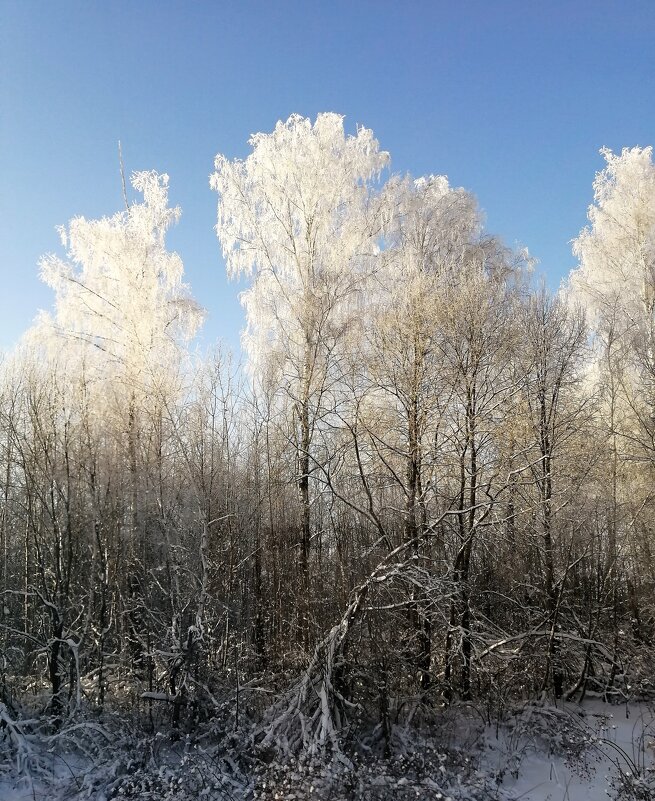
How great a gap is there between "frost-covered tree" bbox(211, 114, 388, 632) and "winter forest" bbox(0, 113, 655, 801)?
2.3 inches

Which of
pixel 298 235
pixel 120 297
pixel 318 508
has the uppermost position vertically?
pixel 298 235

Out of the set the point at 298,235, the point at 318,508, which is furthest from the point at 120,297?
the point at 318,508

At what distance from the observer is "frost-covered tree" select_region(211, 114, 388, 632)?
10953mm

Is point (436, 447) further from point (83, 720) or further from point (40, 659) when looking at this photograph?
point (40, 659)

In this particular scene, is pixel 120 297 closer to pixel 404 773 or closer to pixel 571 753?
pixel 404 773

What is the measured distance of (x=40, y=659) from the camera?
924 cm

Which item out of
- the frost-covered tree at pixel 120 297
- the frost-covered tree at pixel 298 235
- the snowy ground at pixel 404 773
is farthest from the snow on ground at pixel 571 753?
the frost-covered tree at pixel 120 297

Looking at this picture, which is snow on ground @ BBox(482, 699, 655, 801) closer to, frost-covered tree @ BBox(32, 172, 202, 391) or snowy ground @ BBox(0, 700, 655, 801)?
snowy ground @ BBox(0, 700, 655, 801)

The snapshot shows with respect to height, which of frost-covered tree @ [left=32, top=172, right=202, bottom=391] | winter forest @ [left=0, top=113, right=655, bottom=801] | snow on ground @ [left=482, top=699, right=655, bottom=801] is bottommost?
snow on ground @ [left=482, top=699, right=655, bottom=801]

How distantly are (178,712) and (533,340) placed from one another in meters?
7.75

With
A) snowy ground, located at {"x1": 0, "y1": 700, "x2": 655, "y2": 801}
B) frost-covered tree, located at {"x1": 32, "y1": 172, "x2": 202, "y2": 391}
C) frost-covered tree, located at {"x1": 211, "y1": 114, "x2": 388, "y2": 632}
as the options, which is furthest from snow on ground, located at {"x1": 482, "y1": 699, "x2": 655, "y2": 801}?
frost-covered tree, located at {"x1": 32, "y1": 172, "x2": 202, "y2": 391}

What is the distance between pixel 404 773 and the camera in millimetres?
5949

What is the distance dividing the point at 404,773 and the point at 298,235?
935 centimetres

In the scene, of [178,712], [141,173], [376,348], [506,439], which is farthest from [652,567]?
[141,173]
